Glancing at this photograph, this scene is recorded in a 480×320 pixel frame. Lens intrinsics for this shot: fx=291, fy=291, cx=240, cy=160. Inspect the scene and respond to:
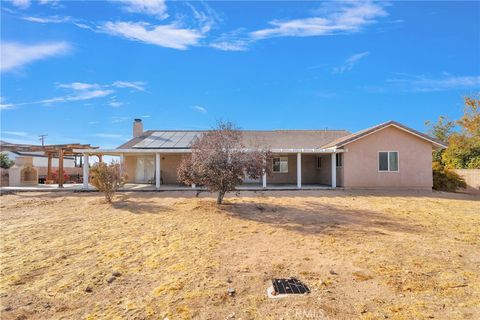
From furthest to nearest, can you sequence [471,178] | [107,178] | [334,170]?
[471,178] < [334,170] < [107,178]

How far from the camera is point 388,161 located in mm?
18578

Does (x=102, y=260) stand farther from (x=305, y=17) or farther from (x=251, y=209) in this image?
(x=305, y=17)

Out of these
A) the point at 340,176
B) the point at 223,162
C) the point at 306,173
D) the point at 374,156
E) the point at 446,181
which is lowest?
the point at 446,181

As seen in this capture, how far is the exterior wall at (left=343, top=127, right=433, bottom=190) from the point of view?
1845 centimetres

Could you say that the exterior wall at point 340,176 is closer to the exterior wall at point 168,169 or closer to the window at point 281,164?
the window at point 281,164

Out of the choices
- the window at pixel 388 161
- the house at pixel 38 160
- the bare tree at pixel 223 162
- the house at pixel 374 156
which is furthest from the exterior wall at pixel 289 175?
the house at pixel 38 160

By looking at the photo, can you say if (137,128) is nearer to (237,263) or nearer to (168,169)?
(168,169)

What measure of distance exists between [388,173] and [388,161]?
0.77m

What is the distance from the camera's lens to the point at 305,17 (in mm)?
12719

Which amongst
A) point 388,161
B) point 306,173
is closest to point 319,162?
point 306,173

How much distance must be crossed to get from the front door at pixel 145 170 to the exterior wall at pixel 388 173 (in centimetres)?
1420

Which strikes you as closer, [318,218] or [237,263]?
[237,263]

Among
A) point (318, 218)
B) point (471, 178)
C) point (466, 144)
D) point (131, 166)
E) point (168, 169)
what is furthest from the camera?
point (466, 144)

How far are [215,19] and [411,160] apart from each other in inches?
586
